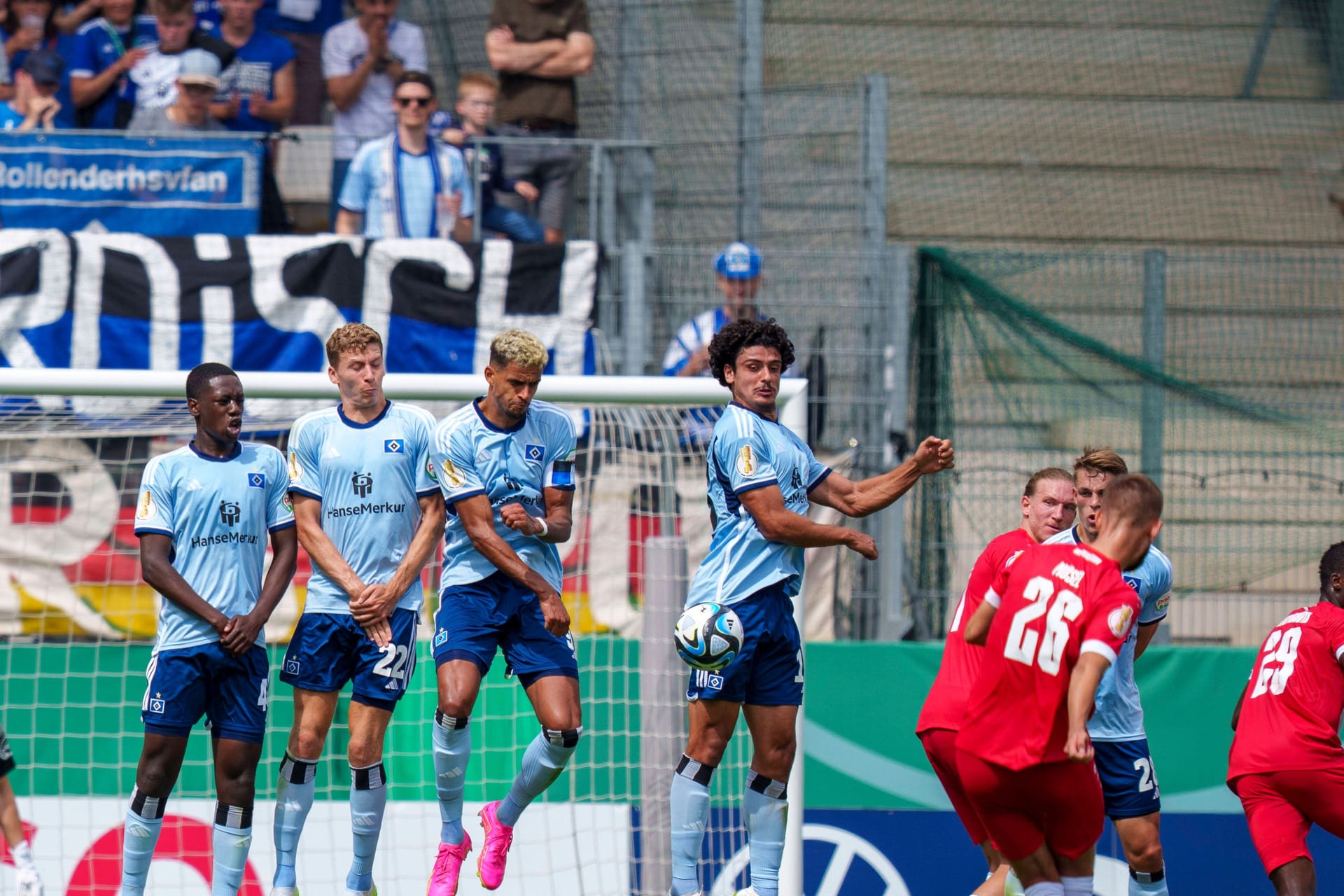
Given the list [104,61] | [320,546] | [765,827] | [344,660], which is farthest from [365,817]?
[104,61]

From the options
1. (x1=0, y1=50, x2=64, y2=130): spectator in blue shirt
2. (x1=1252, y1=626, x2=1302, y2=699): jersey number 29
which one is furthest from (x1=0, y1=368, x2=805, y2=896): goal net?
(x1=0, y1=50, x2=64, y2=130): spectator in blue shirt

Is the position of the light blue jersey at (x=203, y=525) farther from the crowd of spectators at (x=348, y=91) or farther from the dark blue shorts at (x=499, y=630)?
the crowd of spectators at (x=348, y=91)

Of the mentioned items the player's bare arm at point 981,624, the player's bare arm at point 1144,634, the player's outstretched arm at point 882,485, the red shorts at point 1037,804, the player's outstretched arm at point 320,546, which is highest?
the player's outstretched arm at point 882,485

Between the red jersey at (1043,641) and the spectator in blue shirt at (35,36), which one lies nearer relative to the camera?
the red jersey at (1043,641)

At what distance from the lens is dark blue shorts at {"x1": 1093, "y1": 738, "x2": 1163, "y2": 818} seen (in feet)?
19.7

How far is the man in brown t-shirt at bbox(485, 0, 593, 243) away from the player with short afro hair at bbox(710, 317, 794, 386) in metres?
4.33

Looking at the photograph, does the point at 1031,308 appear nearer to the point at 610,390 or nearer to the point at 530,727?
the point at 610,390

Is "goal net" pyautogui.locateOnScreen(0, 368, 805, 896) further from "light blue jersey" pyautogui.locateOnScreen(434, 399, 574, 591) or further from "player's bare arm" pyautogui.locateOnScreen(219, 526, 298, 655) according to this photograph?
"player's bare arm" pyautogui.locateOnScreen(219, 526, 298, 655)

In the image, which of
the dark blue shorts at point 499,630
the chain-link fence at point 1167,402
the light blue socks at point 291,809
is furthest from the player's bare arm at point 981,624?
the chain-link fence at point 1167,402

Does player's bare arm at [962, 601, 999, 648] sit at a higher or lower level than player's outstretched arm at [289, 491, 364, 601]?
lower

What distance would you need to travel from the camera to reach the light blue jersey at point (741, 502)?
559 centimetres

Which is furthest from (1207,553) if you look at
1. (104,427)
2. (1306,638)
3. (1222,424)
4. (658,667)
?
(104,427)

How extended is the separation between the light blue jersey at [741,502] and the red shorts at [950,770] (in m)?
0.94

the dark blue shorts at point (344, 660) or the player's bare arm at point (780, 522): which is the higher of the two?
the player's bare arm at point (780, 522)
